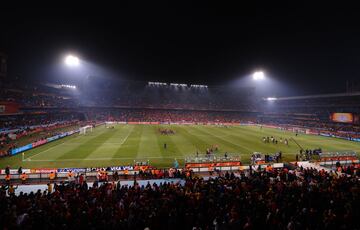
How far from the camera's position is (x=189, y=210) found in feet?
33.7

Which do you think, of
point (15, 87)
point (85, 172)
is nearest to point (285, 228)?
point (85, 172)

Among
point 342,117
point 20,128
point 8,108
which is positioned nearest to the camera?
point 8,108

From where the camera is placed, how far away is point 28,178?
21578mm

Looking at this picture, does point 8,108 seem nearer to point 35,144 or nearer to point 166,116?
point 35,144

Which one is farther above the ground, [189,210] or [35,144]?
[189,210]

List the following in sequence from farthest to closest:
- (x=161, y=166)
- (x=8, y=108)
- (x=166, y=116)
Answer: (x=166, y=116) → (x=8, y=108) → (x=161, y=166)

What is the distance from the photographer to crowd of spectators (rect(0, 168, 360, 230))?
893cm

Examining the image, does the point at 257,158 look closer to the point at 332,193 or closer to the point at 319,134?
the point at 332,193

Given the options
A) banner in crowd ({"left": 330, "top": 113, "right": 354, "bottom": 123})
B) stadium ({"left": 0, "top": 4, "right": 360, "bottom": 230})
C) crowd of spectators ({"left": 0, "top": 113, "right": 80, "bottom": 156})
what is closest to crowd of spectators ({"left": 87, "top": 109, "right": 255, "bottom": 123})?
stadium ({"left": 0, "top": 4, "right": 360, "bottom": 230})

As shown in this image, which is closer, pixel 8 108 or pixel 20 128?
pixel 8 108

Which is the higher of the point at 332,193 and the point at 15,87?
the point at 15,87

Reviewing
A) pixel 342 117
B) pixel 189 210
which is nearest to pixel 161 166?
pixel 189 210

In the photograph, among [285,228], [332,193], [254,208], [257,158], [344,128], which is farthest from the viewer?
[344,128]

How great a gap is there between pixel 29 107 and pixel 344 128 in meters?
82.1
